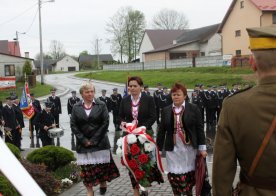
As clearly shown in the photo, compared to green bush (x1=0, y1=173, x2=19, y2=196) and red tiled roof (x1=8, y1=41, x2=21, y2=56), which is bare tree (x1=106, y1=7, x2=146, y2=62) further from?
green bush (x1=0, y1=173, x2=19, y2=196)

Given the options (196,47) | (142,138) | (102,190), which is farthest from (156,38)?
(142,138)

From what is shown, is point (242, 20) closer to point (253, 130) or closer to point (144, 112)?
point (144, 112)

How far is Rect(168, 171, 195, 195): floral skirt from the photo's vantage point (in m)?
5.75

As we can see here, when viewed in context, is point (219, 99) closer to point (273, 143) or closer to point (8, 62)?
point (273, 143)

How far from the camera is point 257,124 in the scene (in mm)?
2553

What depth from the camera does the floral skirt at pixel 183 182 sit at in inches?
226

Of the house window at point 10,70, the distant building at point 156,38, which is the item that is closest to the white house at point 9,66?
the house window at point 10,70

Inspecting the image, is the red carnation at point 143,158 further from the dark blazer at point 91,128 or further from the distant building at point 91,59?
the distant building at point 91,59

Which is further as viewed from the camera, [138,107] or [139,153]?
[138,107]

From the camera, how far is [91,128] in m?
6.71

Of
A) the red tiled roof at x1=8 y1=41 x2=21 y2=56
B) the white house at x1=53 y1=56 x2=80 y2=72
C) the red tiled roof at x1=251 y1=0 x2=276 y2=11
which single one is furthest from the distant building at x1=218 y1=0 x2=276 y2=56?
the white house at x1=53 y1=56 x2=80 y2=72

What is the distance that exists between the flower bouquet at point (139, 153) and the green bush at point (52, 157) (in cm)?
211

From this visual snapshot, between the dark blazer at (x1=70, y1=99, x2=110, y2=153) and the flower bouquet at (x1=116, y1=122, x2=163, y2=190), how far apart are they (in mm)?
500

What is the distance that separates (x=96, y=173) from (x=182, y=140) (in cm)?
172
